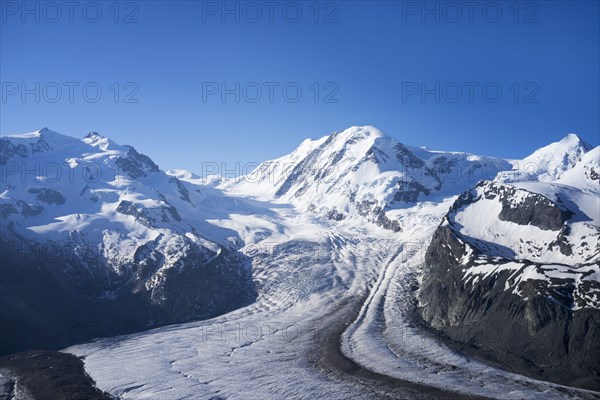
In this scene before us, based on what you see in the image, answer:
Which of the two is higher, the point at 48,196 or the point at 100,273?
the point at 48,196

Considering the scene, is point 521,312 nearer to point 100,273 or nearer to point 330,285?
point 330,285

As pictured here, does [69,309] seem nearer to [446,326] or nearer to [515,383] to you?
[446,326]

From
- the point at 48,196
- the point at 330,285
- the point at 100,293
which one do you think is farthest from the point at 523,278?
the point at 48,196

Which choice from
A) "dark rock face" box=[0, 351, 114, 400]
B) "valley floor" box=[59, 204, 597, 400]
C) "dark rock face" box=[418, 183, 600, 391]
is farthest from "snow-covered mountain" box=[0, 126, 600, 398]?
"dark rock face" box=[0, 351, 114, 400]

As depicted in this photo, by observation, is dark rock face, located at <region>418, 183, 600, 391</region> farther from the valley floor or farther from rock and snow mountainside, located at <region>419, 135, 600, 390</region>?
the valley floor

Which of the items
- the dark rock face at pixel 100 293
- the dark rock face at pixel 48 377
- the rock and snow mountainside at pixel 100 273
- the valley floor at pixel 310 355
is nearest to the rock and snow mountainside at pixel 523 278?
the valley floor at pixel 310 355

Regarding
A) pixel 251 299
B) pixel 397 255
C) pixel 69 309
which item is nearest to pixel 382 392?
pixel 251 299
